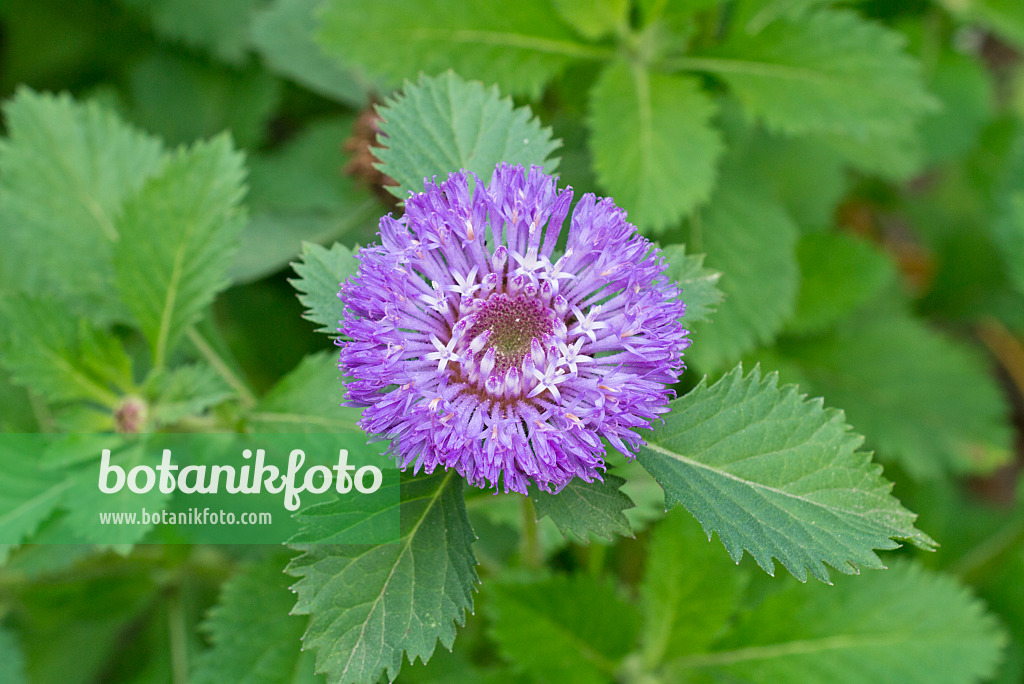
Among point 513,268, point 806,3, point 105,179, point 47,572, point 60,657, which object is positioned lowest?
point 60,657

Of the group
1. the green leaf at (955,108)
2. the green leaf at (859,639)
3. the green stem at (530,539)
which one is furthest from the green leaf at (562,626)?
the green leaf at (955,108)

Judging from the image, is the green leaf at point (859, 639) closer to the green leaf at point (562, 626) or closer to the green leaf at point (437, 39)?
the green leaf at point (562, 626)

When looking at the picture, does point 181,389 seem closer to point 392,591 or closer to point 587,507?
point 392,591

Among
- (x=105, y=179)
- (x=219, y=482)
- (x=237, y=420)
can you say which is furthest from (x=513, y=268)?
(x=105, y=179)

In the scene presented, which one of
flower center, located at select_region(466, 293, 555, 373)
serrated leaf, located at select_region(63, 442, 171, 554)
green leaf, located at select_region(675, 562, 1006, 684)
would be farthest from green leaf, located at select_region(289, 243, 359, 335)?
green leaf, located at select_region(675, 562, 1006, 684)

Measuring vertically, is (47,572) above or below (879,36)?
below

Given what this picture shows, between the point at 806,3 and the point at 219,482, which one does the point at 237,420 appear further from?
the point at 806,3
